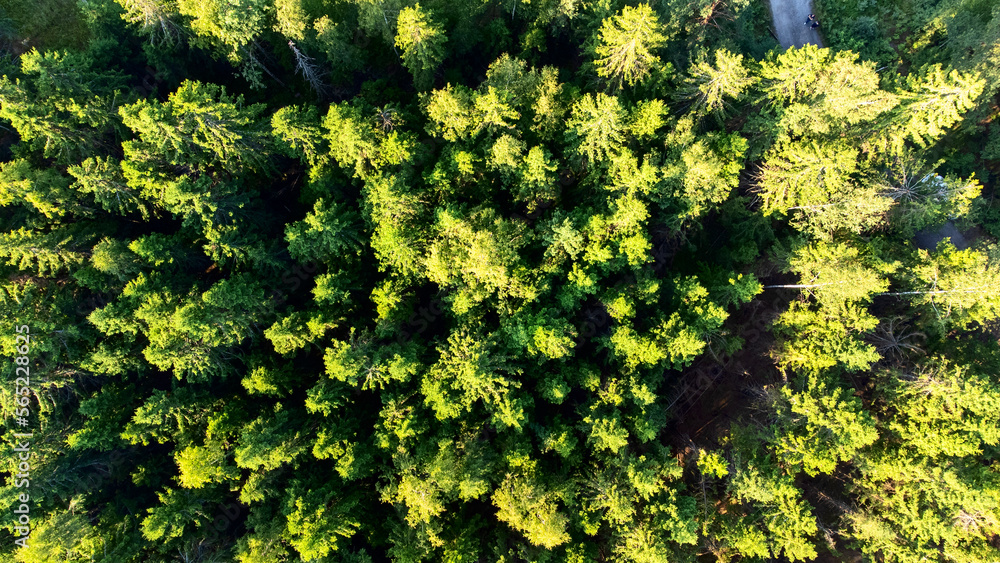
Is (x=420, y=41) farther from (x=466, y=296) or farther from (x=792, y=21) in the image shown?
(x=792, y=21)

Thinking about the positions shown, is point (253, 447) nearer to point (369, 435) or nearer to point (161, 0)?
point (369, 435)

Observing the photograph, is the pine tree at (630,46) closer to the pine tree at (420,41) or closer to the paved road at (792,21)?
the pine tree at (420,41)

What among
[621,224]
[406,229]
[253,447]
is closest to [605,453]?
[621,224]

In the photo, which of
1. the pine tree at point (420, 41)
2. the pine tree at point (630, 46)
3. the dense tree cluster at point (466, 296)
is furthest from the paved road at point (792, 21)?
the pine tree at point (420, 41)

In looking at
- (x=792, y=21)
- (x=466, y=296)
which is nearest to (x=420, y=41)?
(x=466, y=296)

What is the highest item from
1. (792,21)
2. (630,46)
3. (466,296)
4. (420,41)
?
(792,21)

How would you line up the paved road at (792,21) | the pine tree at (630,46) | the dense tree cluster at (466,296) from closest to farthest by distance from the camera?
the pine tree at (630,46) < the dense tree cluster at (466,296) < the paved road at (792,21)
